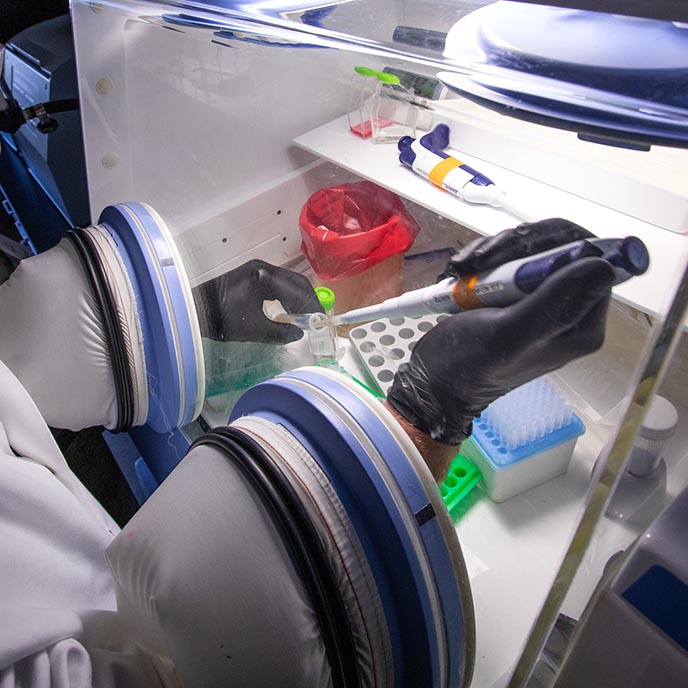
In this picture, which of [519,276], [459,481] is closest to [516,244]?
[519,276]

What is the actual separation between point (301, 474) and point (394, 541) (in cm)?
11

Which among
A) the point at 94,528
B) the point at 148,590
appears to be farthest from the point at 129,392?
the point at 148,590

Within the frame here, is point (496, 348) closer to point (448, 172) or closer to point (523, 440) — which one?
point (523, 440)

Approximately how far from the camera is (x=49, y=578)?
1.90 feet

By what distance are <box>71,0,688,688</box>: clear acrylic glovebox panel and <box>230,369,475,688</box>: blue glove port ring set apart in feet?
0.24

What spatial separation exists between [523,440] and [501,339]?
293 mm

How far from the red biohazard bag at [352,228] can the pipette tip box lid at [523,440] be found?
0.27 metres

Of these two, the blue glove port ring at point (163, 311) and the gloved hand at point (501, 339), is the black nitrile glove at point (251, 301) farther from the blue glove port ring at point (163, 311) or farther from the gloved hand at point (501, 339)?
the gloved hand at point (501, 339)

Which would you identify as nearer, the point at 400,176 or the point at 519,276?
the point at 519,276

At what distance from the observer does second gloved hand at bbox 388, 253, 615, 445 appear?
0.42 metres

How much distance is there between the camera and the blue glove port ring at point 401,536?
50cm

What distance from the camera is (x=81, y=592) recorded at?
2.03 ft

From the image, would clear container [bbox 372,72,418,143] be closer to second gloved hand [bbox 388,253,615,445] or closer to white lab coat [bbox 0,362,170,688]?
second gloved hand [bbox 388,253,615,445]

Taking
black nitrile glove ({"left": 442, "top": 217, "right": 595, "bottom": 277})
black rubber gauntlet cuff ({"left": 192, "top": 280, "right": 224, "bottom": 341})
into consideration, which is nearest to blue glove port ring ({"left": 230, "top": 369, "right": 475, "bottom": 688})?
black nitrile glove ({"left": 442, "top": 217, "right": 595, "bottom": 277})
